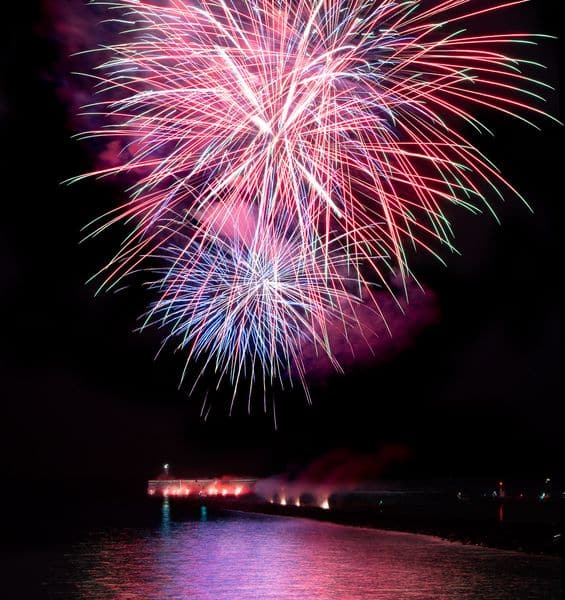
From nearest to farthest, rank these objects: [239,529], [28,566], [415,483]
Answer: [28,566], [239,529], [415,483]

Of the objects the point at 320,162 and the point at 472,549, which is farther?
the point at 472,549

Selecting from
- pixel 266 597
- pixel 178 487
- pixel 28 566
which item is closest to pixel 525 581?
pixel 266 597

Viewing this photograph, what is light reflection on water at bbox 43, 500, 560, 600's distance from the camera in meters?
9.82

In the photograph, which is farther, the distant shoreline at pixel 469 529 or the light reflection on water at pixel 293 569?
the distant shoreline at pixel 469 529

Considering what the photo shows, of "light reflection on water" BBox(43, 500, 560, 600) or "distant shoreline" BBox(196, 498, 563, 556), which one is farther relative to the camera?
"distant shoreline" BBox(196, 498, 563, 556)

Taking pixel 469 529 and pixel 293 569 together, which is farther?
pixel 469 529

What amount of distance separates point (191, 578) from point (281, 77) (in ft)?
22.7

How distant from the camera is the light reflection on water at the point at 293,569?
32.2 ft

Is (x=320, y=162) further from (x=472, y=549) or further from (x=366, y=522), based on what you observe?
(x=366, y=522)

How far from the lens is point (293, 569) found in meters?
11.9

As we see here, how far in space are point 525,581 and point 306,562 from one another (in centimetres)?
348

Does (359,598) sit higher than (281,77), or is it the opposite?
(281,77)

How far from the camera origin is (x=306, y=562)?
12750 millimetres

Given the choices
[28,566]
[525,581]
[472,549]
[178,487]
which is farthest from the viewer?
[178,487]
